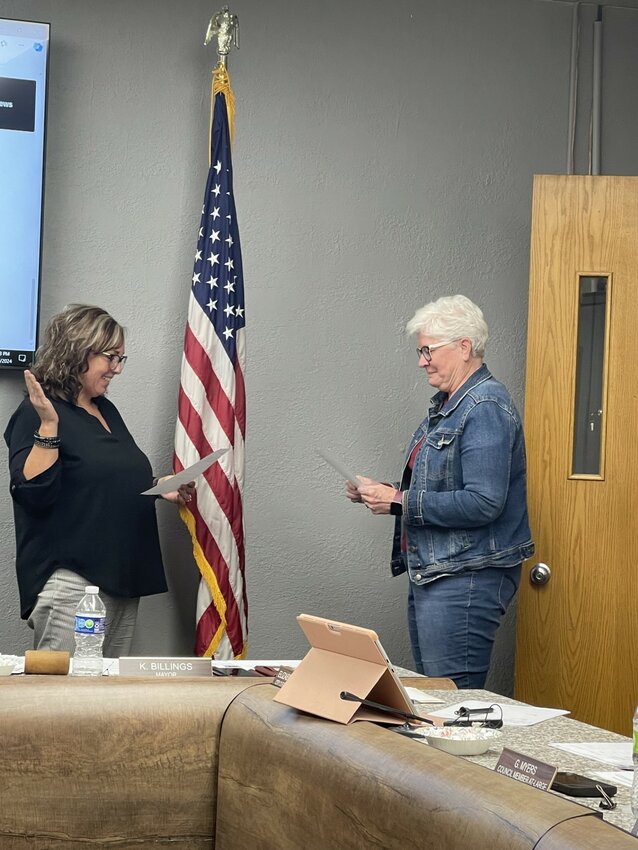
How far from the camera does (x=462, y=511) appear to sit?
2.74 m

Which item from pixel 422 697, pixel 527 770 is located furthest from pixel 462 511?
pixel 527 770

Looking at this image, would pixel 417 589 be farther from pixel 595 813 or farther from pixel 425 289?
pixel 595 813

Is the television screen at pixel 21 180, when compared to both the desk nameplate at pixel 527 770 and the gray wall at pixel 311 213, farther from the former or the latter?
the desk nameplate at pixel 527 770

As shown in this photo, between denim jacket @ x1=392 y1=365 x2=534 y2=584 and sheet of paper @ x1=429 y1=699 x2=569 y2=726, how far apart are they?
Result: 884 millimetres

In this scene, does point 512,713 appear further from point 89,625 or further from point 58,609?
point 58,609

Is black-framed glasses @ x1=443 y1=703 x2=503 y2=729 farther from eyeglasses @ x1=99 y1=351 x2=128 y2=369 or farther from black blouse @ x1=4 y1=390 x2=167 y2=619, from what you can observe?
eyeglasses @ x1=99 y1=351 x2=128 y2=369

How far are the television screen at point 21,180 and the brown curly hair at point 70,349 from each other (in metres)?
0.41

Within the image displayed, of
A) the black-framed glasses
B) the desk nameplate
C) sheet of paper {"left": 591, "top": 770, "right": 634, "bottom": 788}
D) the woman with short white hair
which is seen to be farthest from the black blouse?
the desk nameplate

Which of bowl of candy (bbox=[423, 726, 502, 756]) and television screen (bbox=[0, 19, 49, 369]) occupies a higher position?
television screen (bbox=[0, 19, 49, 369])

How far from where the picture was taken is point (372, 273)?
368 cm

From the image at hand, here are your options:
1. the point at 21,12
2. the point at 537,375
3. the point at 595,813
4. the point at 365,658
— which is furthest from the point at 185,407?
the point at 595,813

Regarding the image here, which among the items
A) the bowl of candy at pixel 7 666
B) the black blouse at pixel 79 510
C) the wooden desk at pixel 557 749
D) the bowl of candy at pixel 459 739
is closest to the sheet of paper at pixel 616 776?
the wooden desk at pixel 557 749

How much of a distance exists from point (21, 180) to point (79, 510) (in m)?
1.10

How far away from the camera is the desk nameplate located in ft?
3.52
